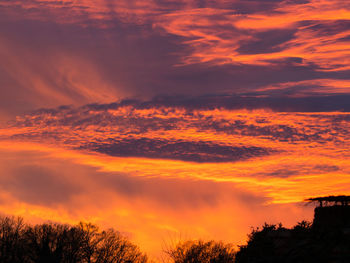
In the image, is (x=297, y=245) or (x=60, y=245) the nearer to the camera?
(x=297, y=245)

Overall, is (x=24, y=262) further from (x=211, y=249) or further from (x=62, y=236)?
(x=211, y=249)

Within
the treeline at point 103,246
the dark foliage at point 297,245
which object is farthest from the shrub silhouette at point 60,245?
the dark foliage at point 297,245

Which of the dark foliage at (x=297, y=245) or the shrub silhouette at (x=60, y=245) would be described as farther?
the shrub silhouette at (x=60, y=245)

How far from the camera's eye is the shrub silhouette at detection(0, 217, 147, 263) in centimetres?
6762

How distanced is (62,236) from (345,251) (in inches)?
2248

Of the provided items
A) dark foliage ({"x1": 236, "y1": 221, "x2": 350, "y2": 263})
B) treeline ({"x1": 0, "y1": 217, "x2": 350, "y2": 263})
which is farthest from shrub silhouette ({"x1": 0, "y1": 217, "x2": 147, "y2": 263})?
dark foliage ({"x1": 236, "y1": 221, "x2": 350, "y2": 263})

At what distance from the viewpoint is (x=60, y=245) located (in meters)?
71.0

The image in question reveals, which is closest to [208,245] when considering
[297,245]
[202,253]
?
[202,253]

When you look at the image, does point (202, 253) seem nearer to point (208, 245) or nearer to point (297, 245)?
point (208, 245)

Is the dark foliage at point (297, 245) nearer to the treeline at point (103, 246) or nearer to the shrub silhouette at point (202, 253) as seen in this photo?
the treeline at point (103, 246)

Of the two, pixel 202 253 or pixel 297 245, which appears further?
pixel 202 253

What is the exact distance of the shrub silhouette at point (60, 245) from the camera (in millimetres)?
67625

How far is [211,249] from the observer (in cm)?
8206

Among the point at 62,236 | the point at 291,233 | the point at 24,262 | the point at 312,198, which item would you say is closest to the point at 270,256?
the point at 291,233
